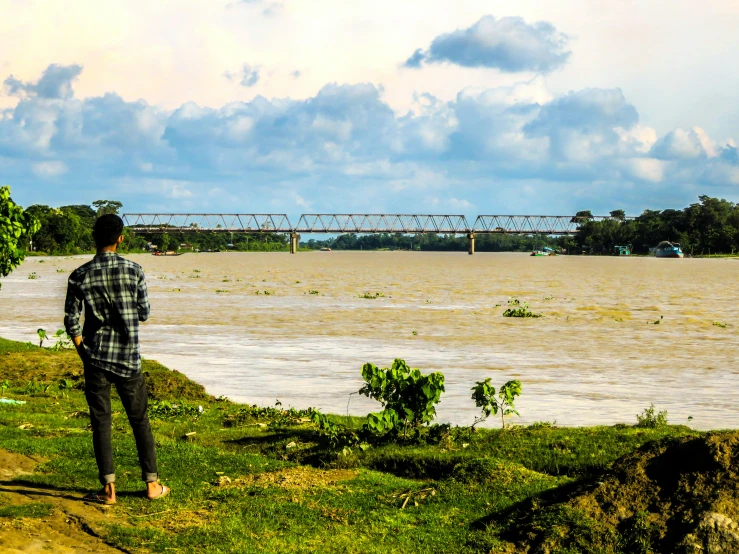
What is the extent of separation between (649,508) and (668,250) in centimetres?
18807

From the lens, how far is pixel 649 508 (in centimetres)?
688

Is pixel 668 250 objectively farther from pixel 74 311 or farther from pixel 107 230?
pixel 74 311

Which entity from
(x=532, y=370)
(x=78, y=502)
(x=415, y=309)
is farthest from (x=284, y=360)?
(x=415, y=309)

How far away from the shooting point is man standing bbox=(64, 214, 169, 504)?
7.34 m

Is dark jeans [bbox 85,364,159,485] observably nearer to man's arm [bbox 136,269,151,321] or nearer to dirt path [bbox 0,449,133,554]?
dirt path [bbox 0,449,133,554]

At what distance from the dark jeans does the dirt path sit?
1.23ft

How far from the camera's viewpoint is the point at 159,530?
699cm

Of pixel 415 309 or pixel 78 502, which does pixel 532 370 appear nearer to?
A: pixel 78 502

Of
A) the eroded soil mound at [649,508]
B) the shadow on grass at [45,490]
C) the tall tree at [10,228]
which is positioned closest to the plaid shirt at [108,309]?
the shadow on grass at [45,490]

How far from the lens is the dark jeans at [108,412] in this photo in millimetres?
7422

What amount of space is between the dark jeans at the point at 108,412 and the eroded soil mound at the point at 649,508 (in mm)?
3097

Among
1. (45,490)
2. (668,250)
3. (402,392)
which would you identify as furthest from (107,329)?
(668,250)

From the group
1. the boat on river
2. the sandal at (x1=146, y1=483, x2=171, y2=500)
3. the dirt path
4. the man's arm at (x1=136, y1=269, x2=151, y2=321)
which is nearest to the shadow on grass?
the dirt path

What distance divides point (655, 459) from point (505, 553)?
1.70 m
